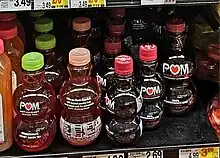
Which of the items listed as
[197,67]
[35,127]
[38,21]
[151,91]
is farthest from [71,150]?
[197,67]

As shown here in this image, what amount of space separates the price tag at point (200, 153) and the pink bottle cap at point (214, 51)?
40cm

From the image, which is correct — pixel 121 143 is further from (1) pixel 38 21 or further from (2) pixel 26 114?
(1) pixel 38 21

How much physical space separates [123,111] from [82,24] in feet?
0.94

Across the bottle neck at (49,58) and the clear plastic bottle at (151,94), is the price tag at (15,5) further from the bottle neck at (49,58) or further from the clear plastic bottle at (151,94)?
the clear plastic bottle at (151,94)

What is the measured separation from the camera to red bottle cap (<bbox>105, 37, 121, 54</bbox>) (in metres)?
1.67

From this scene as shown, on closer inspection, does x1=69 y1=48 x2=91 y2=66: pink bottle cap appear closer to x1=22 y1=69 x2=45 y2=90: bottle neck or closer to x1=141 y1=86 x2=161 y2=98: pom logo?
x1=22 y1=69 x2=45 y2=90: bottle neck

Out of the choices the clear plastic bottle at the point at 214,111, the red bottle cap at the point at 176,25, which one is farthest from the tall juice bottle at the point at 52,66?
the clear plastic bottle at the point at 214,111

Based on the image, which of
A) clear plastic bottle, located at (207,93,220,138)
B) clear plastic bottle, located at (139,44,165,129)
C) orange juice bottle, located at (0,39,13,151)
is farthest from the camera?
clear plastic bottle, located at (207,93,220,138)

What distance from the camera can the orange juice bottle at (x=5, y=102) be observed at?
153 cm

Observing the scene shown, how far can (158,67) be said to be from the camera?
172 cm

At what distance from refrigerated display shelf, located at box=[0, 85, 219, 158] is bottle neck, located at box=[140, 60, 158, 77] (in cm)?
16

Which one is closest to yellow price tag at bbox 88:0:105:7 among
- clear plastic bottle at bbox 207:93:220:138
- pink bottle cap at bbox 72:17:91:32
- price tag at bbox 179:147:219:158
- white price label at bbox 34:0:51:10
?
white price label at bbox 34:0:51:10

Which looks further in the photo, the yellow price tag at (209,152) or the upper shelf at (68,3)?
the yellow price tag at (209,152)

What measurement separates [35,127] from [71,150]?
114 mm
